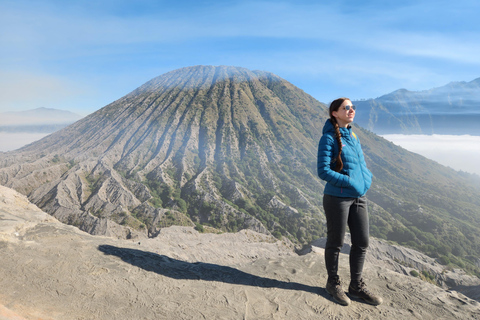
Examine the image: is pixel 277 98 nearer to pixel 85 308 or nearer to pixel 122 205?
pixel 122 205

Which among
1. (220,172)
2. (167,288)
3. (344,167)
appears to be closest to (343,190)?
(344,167)

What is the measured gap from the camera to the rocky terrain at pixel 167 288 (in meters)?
3.59

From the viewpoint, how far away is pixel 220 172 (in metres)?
76.2

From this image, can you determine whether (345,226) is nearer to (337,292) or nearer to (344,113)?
(337,292)

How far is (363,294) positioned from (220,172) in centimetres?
7254

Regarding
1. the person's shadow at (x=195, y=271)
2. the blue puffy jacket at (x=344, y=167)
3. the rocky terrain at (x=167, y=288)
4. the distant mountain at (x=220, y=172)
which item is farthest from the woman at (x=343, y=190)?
the distant mountain at (x=220, y=172)

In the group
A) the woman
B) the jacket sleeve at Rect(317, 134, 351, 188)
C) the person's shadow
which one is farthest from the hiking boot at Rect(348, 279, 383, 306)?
the jacket sleeve at Rect(317, 134, 351, 188)

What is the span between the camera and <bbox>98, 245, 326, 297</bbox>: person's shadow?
4.62m

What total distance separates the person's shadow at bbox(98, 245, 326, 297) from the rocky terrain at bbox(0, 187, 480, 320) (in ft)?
0.06

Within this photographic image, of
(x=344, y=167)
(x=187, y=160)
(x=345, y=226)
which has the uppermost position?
(x=344, y=167)

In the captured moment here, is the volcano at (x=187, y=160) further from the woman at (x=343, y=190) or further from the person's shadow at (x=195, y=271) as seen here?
the woman at (x=343, y=190)

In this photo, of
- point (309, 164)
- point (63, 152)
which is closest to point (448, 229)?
point (309, 164)

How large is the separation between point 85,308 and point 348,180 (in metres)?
4.02

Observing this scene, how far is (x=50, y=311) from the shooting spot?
11.0 ft
